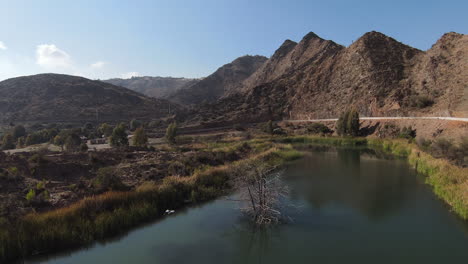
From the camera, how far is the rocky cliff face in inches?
2112

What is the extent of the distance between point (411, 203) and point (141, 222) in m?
15.8

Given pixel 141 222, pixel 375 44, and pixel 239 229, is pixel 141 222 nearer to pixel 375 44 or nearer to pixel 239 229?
pixel 239 229

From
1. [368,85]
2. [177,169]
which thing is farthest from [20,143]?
[368,85]

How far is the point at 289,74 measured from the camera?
102688mm

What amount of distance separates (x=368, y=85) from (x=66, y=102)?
84.2 meters

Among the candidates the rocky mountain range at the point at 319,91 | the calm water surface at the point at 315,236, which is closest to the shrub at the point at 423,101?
the rocky mountain range at the point at 319,91

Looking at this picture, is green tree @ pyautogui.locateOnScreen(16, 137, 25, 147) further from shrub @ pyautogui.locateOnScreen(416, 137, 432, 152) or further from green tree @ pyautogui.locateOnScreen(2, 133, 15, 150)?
shrub @ pyautogui.locateOnScreen(416, 137, 432, 152)

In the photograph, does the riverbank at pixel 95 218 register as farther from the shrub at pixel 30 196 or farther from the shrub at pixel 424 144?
the shrub at pixel 424 144

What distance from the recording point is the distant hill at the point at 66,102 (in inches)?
3386

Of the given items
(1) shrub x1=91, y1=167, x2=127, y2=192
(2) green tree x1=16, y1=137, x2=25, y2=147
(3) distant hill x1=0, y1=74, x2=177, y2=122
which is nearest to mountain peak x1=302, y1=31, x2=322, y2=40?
(3) distant hill x1=0, y1=74, x2=177, y2=122

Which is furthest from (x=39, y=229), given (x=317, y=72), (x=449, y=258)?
(x=317, y=72)

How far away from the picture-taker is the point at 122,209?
15.9 meters

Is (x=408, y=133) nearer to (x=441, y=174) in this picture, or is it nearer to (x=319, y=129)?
(x=319, y=129)

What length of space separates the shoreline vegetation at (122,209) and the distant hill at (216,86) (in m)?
119
